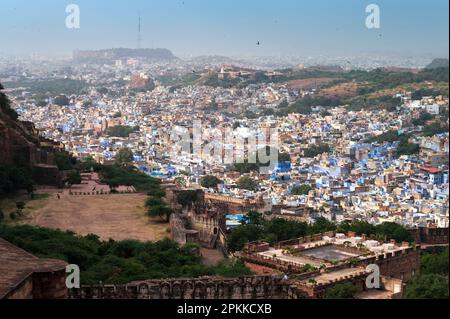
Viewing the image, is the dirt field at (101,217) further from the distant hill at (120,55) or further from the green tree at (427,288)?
the distant hill at (120,55)

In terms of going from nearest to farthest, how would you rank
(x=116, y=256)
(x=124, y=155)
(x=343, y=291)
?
(x=343, y=291)
(x=116, y=256)
(x=124, y=155)

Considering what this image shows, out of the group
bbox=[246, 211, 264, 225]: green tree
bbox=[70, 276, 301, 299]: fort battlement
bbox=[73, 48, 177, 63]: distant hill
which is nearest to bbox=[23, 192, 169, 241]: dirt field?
bbox=[246, 211, 264, 225]: green tree

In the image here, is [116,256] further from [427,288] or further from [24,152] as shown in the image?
[24,152]

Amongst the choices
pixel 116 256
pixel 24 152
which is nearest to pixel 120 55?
pixel 24 152

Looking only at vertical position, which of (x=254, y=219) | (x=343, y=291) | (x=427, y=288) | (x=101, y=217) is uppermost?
(x=427, y=288)

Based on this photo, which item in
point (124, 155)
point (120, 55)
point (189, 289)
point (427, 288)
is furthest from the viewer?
point (120, 55)

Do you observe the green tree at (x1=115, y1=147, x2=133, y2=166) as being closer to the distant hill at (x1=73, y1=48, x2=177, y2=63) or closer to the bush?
the bush

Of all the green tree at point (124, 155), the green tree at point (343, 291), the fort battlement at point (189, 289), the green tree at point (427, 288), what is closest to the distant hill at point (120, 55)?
the green tree at point (124, 155)
